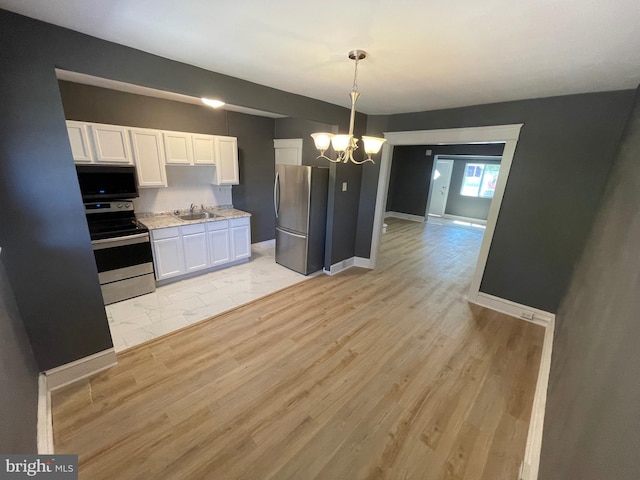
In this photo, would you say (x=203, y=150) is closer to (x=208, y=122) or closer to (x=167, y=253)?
(x=208, y=122)

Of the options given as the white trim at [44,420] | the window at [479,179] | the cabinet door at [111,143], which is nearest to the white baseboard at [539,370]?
the white trim at [44,420]

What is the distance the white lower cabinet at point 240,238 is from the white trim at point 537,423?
3930 mm

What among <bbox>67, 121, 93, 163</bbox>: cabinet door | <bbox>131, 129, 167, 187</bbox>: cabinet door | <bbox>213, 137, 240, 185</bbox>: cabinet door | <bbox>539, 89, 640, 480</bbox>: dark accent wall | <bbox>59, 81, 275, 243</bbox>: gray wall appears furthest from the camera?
<bbox>213, 137, 240, 185</bbox>: cabinet door

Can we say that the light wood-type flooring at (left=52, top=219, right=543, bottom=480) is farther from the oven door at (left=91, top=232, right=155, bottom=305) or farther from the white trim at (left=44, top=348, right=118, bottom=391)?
the oven door at (left=91, top=232, right=155, bottom=305)

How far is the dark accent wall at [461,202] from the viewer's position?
26.7ft

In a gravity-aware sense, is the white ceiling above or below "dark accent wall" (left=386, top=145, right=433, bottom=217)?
above

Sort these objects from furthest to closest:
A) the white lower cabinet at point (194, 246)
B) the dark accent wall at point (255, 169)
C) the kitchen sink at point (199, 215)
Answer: the dark accent wall at point (255, 169), the kitchen sink at point (199, 215), the white lower cabinet at point (194, 246)

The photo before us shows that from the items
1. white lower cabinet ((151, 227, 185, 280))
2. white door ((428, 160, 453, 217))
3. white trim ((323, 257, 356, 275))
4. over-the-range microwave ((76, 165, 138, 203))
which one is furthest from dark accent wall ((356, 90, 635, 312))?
white door ((428, 160, 453, 217))

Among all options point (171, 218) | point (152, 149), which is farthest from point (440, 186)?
point (152, 149)

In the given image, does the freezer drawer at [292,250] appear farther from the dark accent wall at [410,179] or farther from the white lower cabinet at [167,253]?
the dark accent wall at [410,179]

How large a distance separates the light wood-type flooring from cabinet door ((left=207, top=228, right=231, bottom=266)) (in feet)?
4.12

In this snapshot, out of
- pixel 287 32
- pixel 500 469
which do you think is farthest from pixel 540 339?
pixel 287 32

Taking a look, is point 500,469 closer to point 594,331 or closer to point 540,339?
point 594,331

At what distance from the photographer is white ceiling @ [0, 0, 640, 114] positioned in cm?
124
